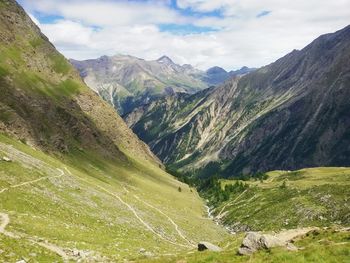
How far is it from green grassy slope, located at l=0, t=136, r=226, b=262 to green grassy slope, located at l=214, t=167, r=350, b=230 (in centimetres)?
2055

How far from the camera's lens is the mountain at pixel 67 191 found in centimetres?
4884

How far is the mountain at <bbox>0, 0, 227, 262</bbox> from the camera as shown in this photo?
48.8 m

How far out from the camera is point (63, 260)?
4006 centimetres

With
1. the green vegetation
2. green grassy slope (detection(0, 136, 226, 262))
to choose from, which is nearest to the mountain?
green grassy slope (detection(0, 136, 226, 262))

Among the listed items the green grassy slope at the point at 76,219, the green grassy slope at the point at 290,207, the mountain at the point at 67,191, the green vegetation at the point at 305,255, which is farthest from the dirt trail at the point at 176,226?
the green vegetation at the point at 305,255

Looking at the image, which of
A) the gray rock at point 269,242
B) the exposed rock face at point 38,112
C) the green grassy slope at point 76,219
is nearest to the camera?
the gray rock at point 269,242

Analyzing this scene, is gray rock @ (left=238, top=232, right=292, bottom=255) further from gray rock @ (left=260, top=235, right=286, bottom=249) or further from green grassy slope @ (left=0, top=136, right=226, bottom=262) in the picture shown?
green grassy slope @ (left=0, top=136, right=226, bottom=262)

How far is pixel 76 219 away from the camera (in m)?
70.2

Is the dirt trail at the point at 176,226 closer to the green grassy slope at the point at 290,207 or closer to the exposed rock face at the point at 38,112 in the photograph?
the green grassy slope at the point at 290,207

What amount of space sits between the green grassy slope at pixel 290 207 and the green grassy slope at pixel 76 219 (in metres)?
20.6

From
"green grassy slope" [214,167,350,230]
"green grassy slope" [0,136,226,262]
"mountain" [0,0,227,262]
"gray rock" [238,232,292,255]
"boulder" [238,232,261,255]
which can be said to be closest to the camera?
"boulder" [238,232,261,255]

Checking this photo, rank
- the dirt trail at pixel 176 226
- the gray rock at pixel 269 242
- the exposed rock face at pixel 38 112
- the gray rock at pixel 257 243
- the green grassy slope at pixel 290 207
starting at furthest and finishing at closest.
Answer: the exposed rock face at pixel 38 112, the green grassy slope at pixel 290 207, the dirt trail at pixel 176 226, the gray rock at pixel 269 242, the gray rock at pixel 257 243

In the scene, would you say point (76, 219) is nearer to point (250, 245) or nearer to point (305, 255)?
point (250, 245)

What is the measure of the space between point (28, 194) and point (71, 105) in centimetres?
12776
